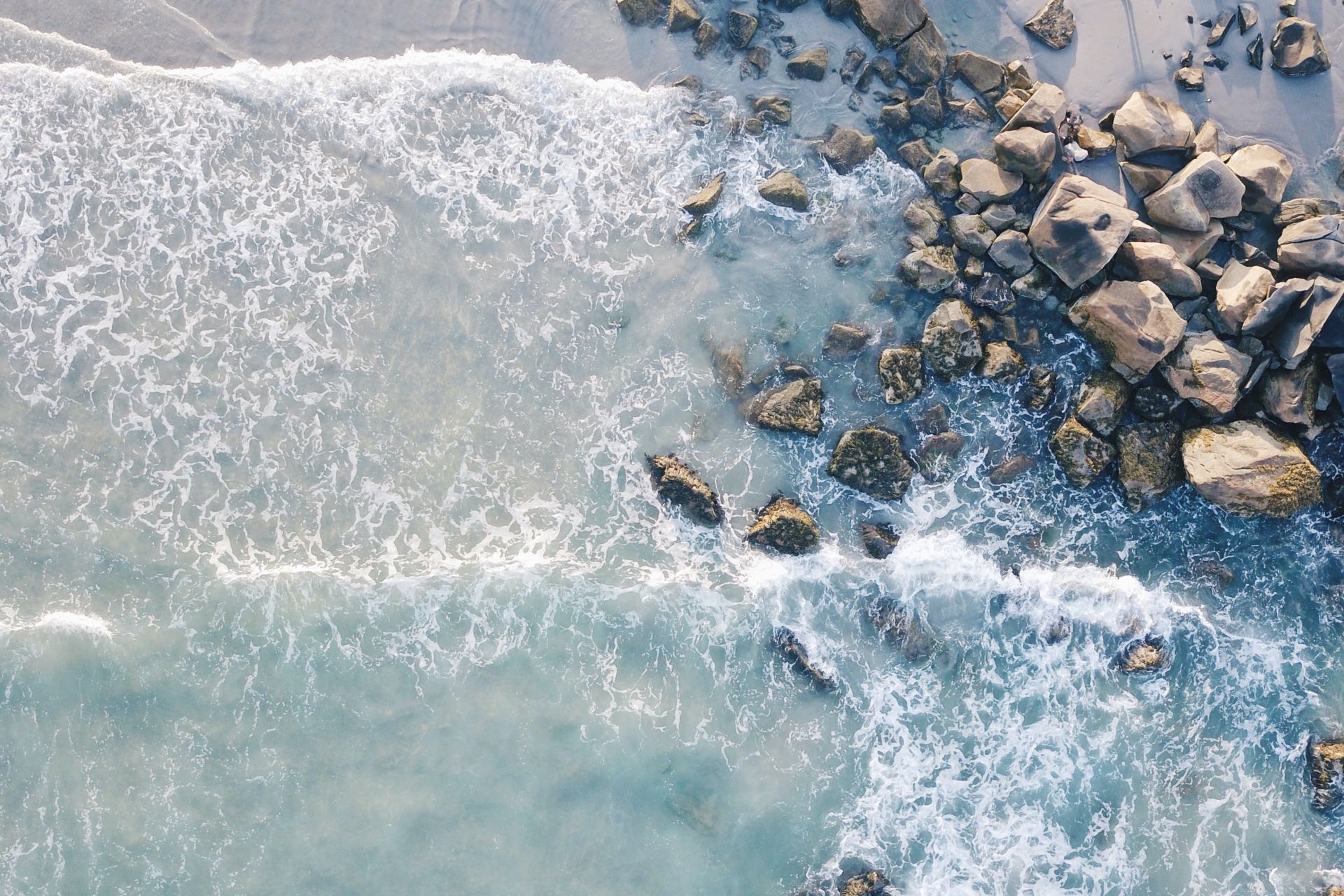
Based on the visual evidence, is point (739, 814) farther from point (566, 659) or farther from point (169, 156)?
point (169, 156)

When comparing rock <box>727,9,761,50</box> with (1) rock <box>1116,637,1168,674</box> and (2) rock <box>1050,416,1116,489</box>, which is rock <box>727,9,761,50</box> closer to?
(2) rock <box>1050,416,1116,489</box>

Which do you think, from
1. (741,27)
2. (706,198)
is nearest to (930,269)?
(706,198)

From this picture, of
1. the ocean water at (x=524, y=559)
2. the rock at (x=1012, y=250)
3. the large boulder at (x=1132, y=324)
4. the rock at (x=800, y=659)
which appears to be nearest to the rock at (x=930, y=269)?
the ocean water at (x=524, y=559)

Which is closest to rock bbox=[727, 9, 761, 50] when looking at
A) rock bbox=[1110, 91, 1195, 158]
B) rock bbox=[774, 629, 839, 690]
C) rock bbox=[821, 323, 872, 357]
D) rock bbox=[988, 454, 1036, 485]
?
rock bbox=[821, 323, 872, 357]

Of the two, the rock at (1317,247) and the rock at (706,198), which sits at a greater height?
the rock at (1317,247)

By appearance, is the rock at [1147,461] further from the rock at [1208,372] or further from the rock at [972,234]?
the rock at [972,234]

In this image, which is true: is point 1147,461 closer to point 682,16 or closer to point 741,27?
point 741,27

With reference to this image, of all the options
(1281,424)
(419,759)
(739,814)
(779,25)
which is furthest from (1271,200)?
(419,759)
